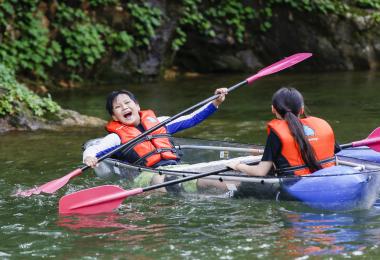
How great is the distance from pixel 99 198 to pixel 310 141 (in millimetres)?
1537

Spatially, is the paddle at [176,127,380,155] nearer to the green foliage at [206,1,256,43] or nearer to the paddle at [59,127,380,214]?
the paddle at [59,127,380,214]

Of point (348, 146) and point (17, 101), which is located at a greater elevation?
point (17, 101)

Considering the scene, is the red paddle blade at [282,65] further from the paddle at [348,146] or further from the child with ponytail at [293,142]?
the child with ponytail at [293,142]

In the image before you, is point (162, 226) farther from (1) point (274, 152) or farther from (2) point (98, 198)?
(1) point (274, 152)

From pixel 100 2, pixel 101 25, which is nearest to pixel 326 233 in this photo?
pixel 101 25

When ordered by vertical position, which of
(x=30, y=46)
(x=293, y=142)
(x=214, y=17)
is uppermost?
(x=214, y=17)

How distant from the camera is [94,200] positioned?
533 centimetres

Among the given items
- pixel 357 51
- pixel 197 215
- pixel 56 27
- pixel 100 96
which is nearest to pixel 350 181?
pixel 197 215

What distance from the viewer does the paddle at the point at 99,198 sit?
5289 mm

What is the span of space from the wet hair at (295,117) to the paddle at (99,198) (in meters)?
0.61

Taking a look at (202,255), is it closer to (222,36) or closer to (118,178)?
(118,178)

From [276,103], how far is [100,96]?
7246mm

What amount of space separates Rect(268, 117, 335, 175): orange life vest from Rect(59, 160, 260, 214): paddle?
52 cm

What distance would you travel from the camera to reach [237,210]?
5.24 m
